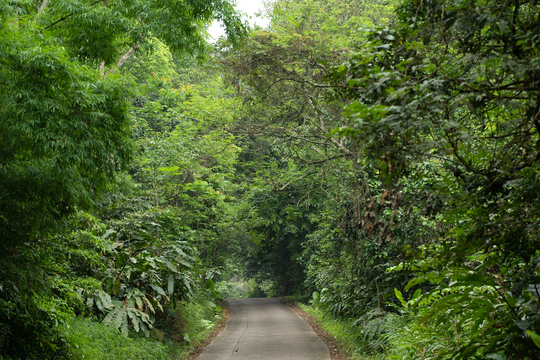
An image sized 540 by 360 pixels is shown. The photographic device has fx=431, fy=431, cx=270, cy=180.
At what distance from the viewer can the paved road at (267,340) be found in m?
9.80

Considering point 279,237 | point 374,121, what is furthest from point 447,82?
point 279,237

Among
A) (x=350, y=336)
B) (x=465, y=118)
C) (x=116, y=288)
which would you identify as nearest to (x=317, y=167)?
(x=350, y=336)

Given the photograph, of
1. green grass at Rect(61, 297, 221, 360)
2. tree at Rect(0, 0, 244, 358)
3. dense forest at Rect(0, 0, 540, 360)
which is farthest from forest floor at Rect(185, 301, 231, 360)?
tree at Rect(0, 0, 244, 358)

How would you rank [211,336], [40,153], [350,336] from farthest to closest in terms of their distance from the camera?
[211,336] → [350,336] → [40,153]

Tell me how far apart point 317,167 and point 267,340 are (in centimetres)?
500

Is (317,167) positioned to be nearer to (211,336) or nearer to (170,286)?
(170,286)

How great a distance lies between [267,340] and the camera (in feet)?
38.4

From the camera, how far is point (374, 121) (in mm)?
2840

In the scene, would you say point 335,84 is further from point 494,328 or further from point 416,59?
point 494,328

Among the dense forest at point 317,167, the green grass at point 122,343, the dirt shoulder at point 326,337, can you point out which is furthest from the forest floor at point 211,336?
the dirt shoulder at point 326,337

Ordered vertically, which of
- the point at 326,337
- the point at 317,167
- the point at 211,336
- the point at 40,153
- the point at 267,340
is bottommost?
the point at 326,337

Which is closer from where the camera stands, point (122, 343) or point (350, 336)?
point (122, 343)

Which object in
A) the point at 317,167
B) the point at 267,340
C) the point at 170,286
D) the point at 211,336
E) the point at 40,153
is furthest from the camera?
the point at 211,336

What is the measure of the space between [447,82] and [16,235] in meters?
4.51
